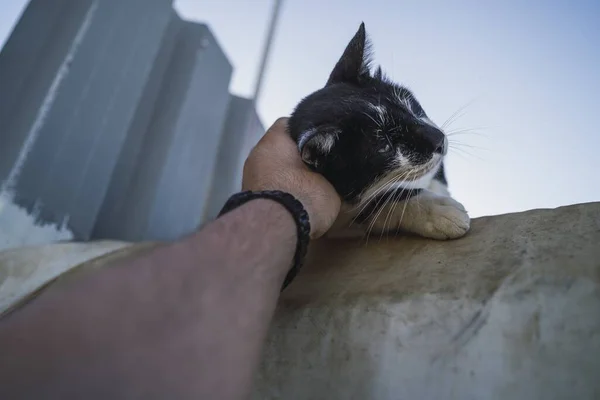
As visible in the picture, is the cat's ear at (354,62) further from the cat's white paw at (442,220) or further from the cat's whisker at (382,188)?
the cat's white paw at (442,220)

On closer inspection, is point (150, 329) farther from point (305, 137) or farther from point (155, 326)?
point (305, 137)

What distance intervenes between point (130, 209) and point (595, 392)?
287 centimetres

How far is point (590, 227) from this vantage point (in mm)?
672

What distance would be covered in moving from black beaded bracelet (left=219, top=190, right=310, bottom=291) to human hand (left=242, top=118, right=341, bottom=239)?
0.11 metres

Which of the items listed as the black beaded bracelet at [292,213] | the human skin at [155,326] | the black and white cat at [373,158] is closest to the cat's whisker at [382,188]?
the black and white cat at [373,158]

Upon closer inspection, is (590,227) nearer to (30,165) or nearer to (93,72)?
(30,165)

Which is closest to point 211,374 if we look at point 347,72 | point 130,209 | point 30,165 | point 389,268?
point 389,268

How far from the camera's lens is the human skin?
0.31 metres

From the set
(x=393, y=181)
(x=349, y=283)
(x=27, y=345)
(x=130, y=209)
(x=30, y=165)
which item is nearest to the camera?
(x=27, y=345)

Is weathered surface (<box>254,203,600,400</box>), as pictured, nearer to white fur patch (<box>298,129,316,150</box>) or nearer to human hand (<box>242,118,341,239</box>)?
human hand (<box>242,118,341,239</box>)

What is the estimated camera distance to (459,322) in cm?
60

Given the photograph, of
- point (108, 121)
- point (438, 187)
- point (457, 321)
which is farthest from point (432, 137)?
point (108, 121)

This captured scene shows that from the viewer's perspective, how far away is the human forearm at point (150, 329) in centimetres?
31

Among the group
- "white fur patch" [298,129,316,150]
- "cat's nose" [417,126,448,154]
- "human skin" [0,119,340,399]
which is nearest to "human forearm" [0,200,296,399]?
"human skin" [0,119,340,399]
